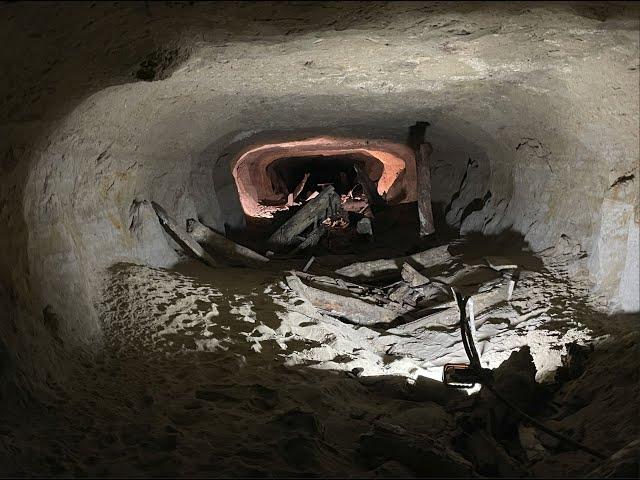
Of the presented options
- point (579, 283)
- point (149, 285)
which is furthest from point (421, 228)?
point (149, 285)

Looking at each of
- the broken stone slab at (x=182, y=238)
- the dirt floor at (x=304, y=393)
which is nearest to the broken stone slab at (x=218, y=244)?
the broken stone slab at (x=182, y=238)

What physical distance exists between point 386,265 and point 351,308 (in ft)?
4.83

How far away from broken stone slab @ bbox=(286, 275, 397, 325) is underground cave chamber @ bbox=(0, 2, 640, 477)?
36 mm

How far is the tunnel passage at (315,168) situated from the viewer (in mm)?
10984

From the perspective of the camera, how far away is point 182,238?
703 centimetres

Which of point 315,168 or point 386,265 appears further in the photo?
point 315,168

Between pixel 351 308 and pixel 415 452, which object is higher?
pixel 351 308

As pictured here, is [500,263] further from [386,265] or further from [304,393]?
[304,393]

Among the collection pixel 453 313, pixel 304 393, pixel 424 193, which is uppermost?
pixel 424 193

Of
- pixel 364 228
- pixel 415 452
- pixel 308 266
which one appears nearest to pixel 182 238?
pixel 308 266

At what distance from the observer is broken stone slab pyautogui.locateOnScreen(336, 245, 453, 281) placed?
6699 millimetres

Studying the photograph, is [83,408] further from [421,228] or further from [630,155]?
[421,228]

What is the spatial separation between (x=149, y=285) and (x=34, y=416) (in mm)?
2586

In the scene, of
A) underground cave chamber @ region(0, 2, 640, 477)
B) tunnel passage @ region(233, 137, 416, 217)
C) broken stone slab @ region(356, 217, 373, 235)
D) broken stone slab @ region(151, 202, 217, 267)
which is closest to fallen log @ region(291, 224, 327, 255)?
underground cave chamber @ region(0, 2, 640, 477)
